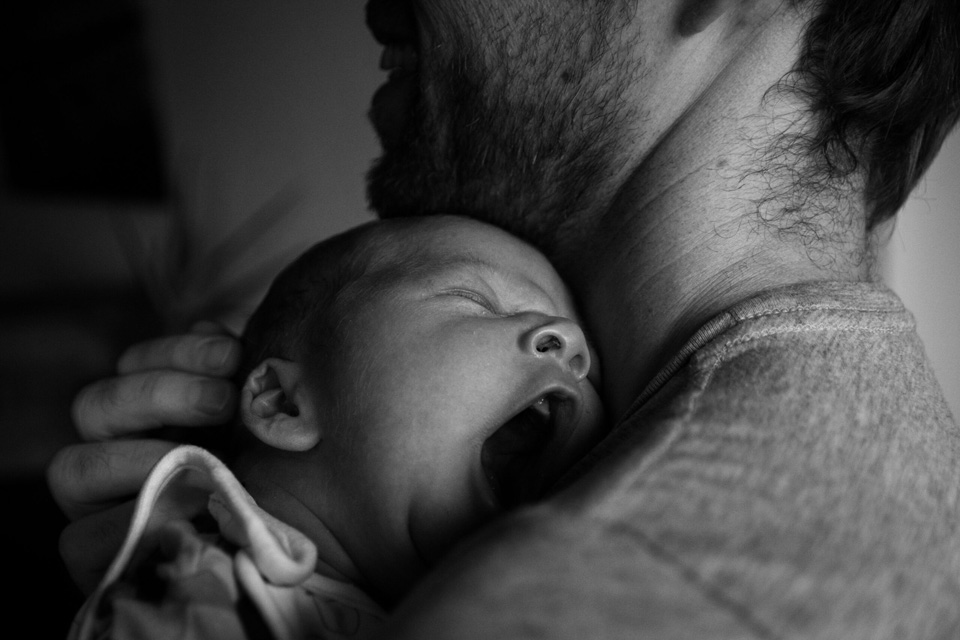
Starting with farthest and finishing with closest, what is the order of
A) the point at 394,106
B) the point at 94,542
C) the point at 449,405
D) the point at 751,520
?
1. the point at 394,106
2. the point at 94,542
3. the point at 449,405
4. the point at 751,520

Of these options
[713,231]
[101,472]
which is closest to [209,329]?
[101,472]

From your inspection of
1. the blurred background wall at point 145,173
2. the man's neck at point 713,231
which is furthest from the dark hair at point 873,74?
the blurred background wall at point 145,173

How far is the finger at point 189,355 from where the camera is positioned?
1169mm

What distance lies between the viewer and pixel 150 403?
1.17 m

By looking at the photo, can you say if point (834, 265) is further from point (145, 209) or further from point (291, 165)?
point (145, 209)

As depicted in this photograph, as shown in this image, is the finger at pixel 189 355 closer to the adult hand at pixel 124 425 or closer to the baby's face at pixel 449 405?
the adult hand at pixel 124 425

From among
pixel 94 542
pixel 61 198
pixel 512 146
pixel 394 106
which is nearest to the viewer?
pixel 94 542

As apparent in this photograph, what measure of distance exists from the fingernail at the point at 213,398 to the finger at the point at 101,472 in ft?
0.23

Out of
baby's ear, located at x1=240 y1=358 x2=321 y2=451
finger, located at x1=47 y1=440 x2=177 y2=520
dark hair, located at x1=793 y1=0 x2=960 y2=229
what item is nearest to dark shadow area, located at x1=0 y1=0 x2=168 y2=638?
finger, located at x1=47 y1=440 x2=177 y2=520

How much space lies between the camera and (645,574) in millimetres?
491

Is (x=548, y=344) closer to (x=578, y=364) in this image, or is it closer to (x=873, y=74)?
(x=578, y=364)

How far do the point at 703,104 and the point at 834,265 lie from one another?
258mm

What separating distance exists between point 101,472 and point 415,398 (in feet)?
1.82

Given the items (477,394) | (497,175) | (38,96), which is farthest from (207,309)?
(477,394)
